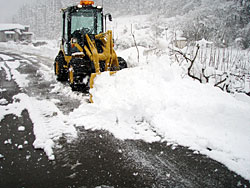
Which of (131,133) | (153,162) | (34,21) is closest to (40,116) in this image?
(131,133)

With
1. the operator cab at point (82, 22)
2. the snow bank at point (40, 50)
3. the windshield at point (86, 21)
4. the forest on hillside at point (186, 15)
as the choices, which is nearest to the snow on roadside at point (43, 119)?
the operator cab at point (82, 22)

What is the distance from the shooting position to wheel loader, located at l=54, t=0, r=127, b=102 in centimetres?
623

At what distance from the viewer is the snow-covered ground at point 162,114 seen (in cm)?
332

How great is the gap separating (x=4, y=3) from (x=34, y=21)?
124853 millimetres

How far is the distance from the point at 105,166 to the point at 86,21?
5.87 metres

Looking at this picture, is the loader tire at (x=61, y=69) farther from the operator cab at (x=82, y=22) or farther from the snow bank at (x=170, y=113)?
the snow bank at (x=170, y=113)

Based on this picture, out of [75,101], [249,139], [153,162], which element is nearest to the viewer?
[153,162]

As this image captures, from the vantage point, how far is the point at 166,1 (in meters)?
44.5

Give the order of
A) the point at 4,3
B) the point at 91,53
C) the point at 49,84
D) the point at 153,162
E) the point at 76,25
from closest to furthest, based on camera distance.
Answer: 1. the point at 153,162
2. the point at 91,53
3. the point at 76,25
4. the point at 49,84
5. the point at 4,3

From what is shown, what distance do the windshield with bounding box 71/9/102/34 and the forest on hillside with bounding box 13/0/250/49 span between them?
324 centimetres

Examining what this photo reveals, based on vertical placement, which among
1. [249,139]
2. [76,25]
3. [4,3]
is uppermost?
[4,3]

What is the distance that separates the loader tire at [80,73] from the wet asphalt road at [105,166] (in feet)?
8.84

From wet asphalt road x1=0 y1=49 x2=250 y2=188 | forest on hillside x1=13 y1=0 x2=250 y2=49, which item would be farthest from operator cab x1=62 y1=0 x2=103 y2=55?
wet asphalt road x1=0 y1=49 x2=250 y2=188

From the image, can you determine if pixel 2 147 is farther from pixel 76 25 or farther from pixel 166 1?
pixel 166 1
